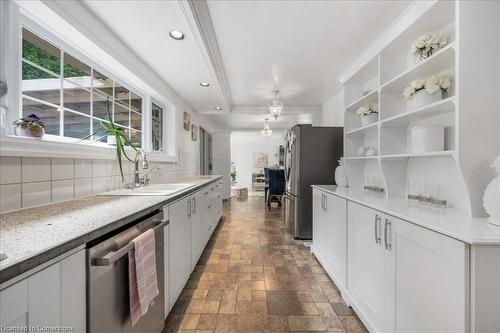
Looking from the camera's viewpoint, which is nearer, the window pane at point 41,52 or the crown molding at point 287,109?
the window pane at point 41,52

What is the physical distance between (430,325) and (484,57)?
4.52 ft

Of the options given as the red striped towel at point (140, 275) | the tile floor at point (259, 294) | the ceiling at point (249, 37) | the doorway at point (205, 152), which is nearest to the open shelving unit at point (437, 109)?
the ceiling at point (249, 37)

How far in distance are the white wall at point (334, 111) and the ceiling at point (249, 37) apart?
38 cm

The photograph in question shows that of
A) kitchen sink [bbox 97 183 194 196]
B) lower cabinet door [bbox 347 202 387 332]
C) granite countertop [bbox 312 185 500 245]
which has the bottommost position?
lower cabinet door [bbox 347 202 387 332]

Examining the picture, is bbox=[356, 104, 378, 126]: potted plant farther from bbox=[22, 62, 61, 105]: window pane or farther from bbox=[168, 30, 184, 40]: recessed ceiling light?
bbox=[22, 62, 61, 105]: window pane

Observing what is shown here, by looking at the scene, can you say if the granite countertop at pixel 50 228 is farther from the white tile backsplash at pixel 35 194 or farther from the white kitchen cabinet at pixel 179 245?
the white kitchen cabinet at pixel 179 245

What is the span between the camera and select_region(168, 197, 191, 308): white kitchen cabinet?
1591 mm

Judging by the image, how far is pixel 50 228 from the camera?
80 centimetres

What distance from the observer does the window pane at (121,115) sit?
2270mm

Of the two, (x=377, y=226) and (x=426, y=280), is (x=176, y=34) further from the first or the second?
(x=426, y=280)

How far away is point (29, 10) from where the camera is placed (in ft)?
4.25

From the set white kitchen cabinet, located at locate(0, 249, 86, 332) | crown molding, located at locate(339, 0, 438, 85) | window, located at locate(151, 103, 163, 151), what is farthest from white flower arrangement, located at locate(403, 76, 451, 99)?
window, located at locate(151, 103, 163, 151)

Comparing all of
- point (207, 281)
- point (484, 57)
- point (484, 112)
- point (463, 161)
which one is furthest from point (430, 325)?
point (207, 281)

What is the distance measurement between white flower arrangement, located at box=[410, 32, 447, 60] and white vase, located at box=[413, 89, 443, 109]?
0.26 meters
